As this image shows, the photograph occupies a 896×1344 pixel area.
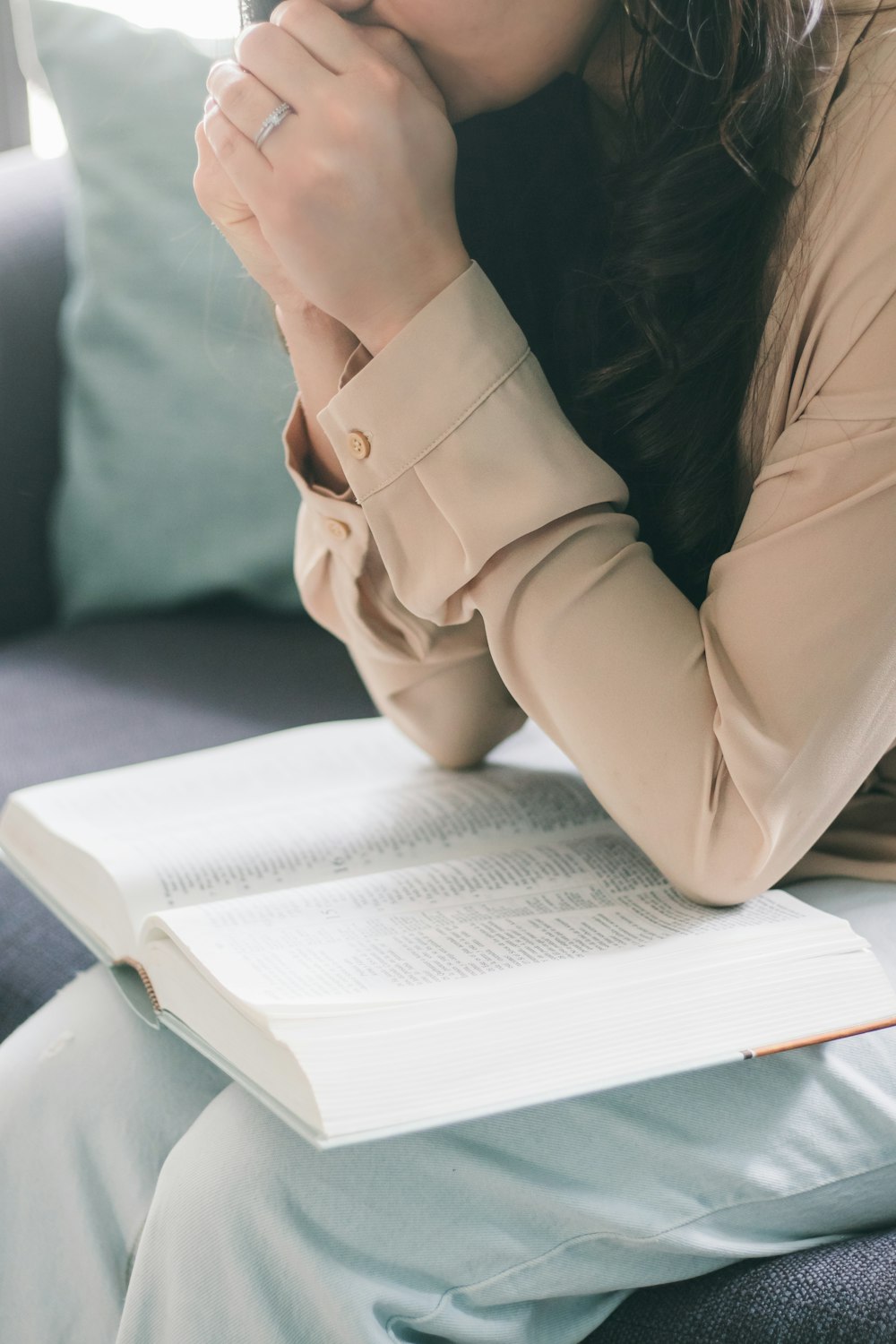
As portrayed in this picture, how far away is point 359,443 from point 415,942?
0.78 ft

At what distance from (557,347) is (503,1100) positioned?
0.44m

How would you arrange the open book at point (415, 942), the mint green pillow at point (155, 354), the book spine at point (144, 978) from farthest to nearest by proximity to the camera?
1. the mint green pillow at point (155, 354)
2. the book spine at point (144, 978)
3. the open book at point (415, 942)

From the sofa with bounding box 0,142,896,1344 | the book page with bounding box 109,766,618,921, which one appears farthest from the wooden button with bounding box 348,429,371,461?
the sofa with bounding box 0,142,896,1344

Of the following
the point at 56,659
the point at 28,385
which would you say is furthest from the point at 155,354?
the point at 56,659

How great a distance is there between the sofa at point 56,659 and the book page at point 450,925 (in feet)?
0.95

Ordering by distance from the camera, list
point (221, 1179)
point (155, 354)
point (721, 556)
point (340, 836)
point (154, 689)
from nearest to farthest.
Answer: point (221, 1179) → point (721, 556) → point (340, 836) → point (154, 689) → point (155, 354)

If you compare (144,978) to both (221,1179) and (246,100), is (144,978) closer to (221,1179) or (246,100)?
(221,1179)

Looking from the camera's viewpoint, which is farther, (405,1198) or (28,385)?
(28,385)

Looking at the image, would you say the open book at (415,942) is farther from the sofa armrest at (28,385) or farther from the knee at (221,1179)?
the sofa armrest at (28,385)

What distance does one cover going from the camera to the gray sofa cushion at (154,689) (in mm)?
1085

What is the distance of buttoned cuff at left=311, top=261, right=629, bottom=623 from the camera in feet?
1.99

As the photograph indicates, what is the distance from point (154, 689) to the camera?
1.21m

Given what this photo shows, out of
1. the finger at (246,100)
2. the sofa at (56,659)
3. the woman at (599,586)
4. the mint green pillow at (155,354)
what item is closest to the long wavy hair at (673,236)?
the woman at (599,586)

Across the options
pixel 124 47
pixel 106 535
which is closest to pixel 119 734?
pixel 106 535
